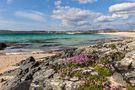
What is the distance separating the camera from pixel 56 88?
12.8 meters

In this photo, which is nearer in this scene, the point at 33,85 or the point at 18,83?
the point at 33,85

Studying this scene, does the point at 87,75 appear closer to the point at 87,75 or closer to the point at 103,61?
the point at 87,75

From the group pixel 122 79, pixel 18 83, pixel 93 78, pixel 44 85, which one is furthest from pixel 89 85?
pixel 18 83

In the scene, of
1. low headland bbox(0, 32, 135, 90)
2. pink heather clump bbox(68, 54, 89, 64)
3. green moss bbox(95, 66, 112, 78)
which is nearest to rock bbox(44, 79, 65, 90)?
low headland bbox(0, 32, 135, 90)

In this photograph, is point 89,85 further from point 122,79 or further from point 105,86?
point 122,79

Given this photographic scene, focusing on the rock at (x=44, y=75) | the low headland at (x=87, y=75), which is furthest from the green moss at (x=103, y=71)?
the rock at (x=44, y=75)

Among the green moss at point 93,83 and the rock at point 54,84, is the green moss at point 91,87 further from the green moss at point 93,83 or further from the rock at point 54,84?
the rock at point 54,84

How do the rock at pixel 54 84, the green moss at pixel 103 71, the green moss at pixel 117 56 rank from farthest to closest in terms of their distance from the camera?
1. the green moss at pixel 117 56
2. the green moss at pixel 103 71
3. the rock at pixel 54 84

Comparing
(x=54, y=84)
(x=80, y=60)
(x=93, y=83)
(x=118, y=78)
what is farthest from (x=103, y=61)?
(x=54, y=84)

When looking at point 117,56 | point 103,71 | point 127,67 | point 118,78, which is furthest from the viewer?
point 117,56

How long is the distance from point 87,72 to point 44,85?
7.74 ft

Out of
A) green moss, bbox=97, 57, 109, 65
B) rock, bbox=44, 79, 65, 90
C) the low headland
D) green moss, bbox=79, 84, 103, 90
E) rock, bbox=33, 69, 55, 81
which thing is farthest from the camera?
green moss, bbox=97, 57, 109, 65

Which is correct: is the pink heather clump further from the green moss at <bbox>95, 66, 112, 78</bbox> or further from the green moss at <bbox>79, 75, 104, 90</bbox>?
the green moss at <bbox>79, 75, 104, 90</bbox>

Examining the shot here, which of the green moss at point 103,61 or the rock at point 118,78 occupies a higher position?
the green moss at point 103,61
